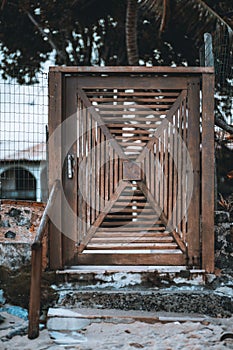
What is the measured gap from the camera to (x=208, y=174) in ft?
12.6

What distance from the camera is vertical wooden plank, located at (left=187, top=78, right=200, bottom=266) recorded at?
12.8 ft

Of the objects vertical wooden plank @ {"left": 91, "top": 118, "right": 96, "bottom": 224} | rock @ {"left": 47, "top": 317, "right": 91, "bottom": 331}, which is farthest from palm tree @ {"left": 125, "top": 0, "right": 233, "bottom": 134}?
rock @ {"left": 47, "top": 317, "right": 91, "bottom": 331}

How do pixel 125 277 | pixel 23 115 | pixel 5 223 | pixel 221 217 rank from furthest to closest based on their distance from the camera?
pixel 23 115, pixel 221 217, pixel 5 223, pixel 125 277

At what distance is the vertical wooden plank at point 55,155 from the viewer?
383cm

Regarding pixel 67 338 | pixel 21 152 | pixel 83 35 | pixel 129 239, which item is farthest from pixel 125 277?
pixel 83 35

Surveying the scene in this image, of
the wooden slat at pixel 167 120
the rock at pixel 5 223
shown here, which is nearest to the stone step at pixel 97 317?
the rock at pixel 5 223

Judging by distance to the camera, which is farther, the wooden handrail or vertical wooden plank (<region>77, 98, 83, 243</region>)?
vertical wooden plank (<region>77, 98, 83, 243</region>)

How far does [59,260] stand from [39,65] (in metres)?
5.62

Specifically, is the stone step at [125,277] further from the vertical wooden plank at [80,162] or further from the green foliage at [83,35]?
the green foliage at [83,35]

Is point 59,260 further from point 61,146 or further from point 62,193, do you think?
point 61,146

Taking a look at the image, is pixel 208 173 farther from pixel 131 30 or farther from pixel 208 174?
pixel 131 30

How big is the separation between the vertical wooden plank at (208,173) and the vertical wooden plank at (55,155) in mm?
1295

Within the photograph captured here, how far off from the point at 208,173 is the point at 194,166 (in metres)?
0.15

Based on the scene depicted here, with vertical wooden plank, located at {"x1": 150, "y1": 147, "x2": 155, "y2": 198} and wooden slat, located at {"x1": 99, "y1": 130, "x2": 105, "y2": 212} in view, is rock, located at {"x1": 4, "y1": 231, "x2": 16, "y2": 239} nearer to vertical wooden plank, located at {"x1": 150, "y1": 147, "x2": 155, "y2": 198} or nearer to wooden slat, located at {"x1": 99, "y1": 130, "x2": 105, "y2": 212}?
wooden slat, located at {"x1": 99, "y1": 130, "x2": 105, "y2": 212}
